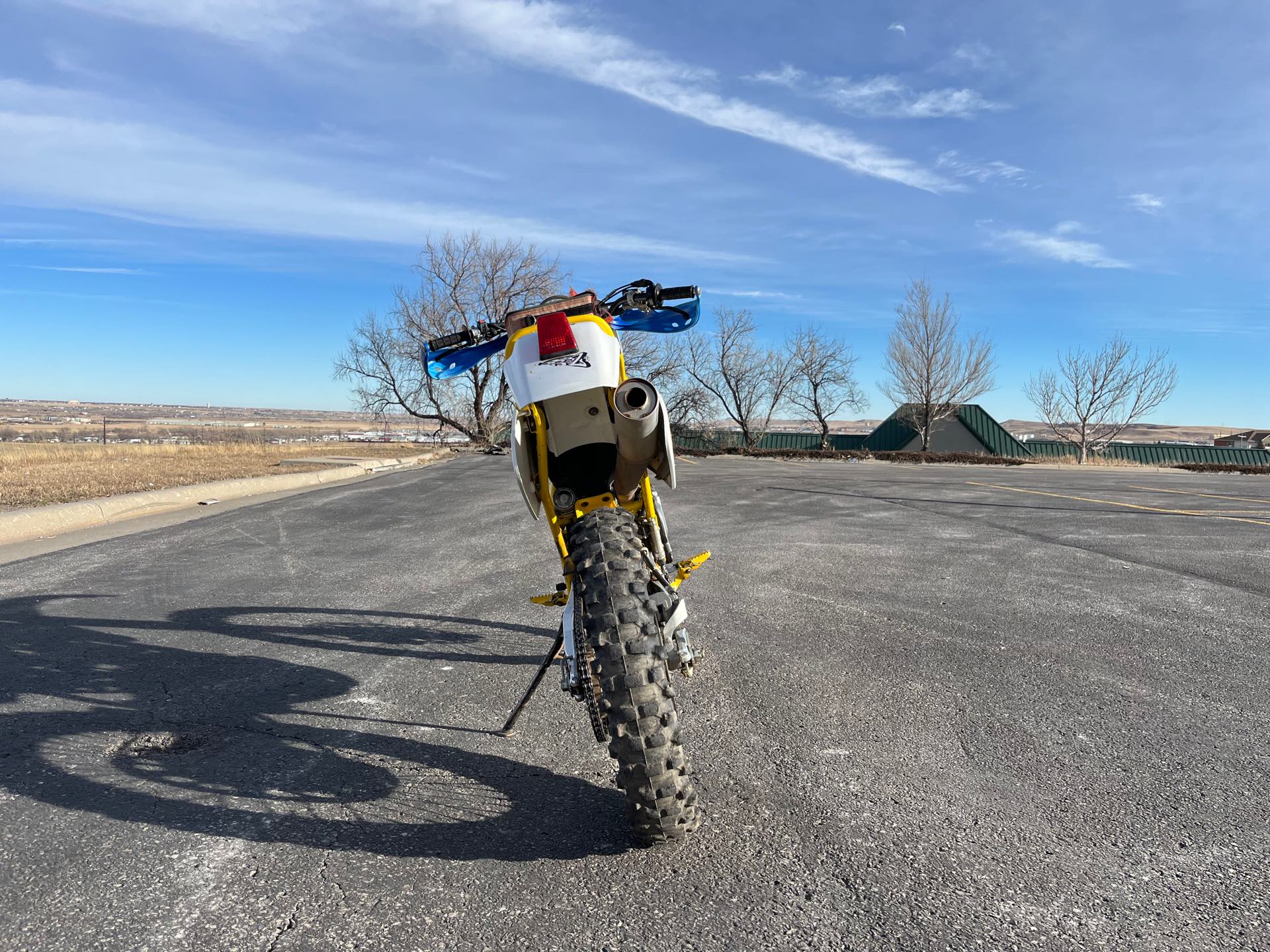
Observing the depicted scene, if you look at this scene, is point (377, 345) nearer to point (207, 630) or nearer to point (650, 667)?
point (207, 630)

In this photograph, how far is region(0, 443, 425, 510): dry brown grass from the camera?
12.1 meters

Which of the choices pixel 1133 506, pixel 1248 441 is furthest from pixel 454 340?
pixel 1248 441

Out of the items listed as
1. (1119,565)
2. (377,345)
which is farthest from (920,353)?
(1119,565)

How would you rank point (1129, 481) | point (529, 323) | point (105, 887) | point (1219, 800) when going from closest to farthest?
point (105, 887) → point (1219, 800) → point (529, 323) → point (1129, 481)

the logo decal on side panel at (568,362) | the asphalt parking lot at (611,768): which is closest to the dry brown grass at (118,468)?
the asphalt parking lot at (611,768)

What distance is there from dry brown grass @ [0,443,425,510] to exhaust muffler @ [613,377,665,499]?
10282 millimetres

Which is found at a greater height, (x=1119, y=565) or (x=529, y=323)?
(x=529, y=323)

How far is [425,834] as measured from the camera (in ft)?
8.59

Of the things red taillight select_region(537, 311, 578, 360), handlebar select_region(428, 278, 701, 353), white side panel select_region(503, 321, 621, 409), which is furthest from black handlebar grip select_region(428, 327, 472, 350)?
red taillight select_region(537, 311, 578, 360)

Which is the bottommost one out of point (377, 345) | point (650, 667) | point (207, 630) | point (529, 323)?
point (207, 630)

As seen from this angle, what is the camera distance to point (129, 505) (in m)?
11.4

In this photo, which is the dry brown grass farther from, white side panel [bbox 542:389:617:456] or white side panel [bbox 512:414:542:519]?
white side panel [bbox 542:389:617:456]

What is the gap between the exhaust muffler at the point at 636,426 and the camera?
3.13 meters

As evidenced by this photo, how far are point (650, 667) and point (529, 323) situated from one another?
1.81 m
